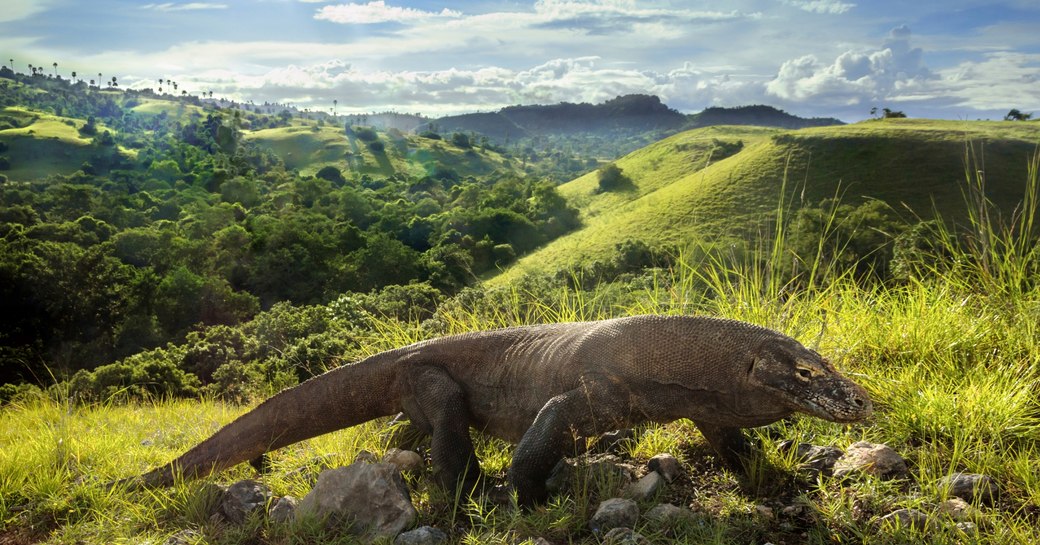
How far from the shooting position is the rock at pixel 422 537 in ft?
10.8

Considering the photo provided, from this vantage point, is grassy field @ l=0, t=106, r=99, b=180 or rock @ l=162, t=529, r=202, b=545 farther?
grassy field @ l=0, t=106, r=99, b=180

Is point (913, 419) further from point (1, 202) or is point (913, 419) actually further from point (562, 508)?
point (1, 202)

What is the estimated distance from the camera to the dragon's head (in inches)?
120

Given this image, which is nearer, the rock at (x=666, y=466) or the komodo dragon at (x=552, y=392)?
the komodo dragon at (x=552, y=392)

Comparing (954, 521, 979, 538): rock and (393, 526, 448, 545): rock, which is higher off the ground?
(954, 521, 979, 538): rock

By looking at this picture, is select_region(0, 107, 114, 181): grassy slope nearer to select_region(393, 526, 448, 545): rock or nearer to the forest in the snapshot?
the forest

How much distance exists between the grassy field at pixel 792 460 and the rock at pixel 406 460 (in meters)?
0.20

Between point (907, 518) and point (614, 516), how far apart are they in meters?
1.23

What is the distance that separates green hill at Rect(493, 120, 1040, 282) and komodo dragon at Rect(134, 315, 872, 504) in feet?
133

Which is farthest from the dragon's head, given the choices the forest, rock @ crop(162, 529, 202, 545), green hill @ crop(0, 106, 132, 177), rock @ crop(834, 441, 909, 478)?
green hill @ crop(0, 106, 132, 177)

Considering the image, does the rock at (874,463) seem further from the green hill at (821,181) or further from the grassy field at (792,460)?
the green hill at (821,181)

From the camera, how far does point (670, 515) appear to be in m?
3.24

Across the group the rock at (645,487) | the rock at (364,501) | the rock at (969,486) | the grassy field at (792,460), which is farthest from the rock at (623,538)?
the rock at (969,486)

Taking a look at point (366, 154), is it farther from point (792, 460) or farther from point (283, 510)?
point (792, 460)
